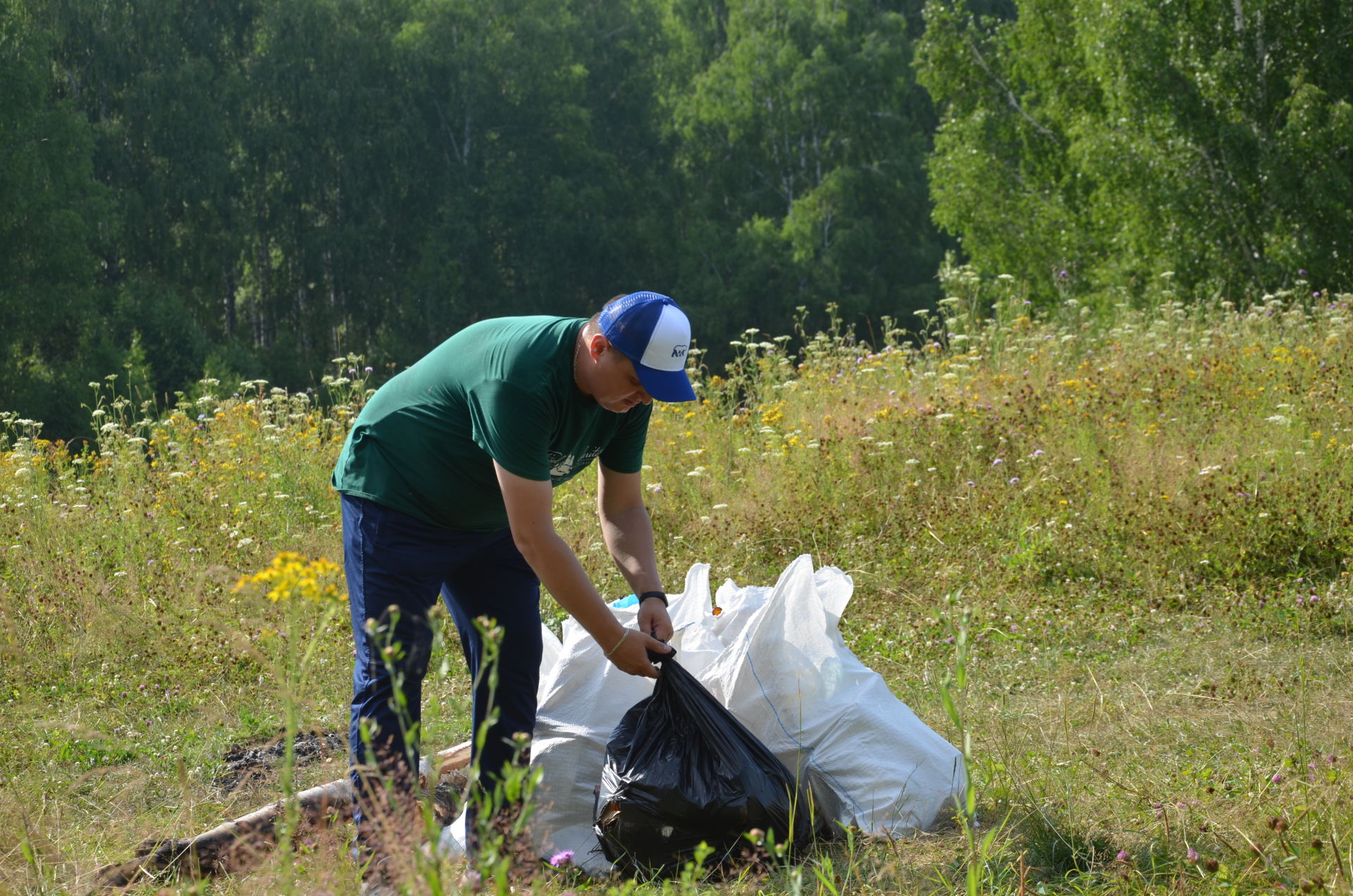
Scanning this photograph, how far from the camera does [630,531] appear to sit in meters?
2.98

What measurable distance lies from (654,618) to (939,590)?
98.3 inches

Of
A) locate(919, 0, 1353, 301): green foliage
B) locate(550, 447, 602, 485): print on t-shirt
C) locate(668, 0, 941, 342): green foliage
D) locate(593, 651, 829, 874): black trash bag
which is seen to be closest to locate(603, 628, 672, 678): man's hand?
locate(593, 651, 829, 874): black trash bag

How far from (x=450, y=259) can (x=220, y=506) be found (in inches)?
949

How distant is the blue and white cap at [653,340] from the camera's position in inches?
93.4

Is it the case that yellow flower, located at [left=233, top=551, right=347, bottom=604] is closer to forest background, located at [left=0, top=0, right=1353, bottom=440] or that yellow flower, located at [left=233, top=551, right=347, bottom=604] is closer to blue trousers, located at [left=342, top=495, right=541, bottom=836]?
blue trousers, located at [left=342, top=495, right=541, bottom=836]

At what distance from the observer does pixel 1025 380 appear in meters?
6.86

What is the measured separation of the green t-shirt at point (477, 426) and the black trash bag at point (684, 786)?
585mm

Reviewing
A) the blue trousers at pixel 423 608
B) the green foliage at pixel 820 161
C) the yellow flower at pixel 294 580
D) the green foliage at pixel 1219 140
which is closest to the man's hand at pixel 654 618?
the blue trousers at pixel 423 608

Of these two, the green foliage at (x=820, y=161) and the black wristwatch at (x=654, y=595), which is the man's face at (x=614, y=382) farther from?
the green foliage at (x=820, y=161)

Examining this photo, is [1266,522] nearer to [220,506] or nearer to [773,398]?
[773,398]

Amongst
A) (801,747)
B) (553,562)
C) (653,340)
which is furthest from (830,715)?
(653,340)

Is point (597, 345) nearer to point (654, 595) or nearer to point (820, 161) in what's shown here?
point (654, 595)

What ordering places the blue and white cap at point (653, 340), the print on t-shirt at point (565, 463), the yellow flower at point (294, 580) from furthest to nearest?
1. the print on t-shirt at point (565, 463)
2. the blue and white cap at point (653, 340)
3. the yellow flower at point (294, 580)

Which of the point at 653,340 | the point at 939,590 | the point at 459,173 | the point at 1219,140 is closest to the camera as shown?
the point at 653,340
